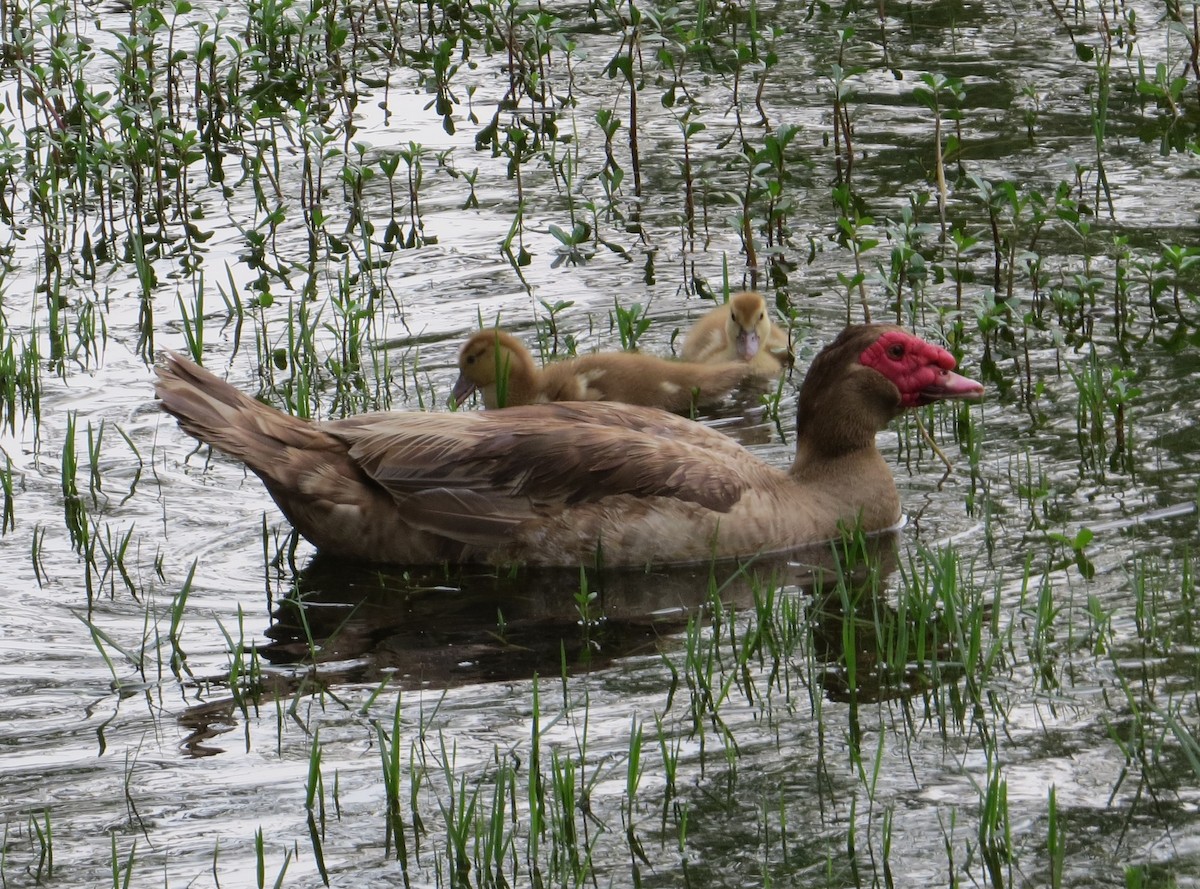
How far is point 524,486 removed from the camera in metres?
6.80

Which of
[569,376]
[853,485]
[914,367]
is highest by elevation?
[914,367]

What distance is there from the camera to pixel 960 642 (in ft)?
17.5

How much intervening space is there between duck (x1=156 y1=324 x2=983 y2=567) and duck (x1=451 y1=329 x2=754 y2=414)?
113 centimetres

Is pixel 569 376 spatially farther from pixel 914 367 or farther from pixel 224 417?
pixel 224 417

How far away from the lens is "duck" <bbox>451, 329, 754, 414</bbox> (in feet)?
26.6

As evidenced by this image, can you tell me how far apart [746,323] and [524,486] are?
1.91 metres

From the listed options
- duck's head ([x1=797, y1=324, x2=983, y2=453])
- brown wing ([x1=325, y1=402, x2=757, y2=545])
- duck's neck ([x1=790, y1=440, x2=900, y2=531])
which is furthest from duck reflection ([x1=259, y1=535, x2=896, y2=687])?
duck's head ([x1=797, y1=324, x2=983, y2=453])

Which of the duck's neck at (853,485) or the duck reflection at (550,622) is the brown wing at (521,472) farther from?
the duck's neck at (853,485)

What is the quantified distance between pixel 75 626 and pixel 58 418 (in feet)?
6.49

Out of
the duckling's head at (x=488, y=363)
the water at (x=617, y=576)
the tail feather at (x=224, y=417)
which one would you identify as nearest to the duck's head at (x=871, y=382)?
the water at (x=617, y=576)

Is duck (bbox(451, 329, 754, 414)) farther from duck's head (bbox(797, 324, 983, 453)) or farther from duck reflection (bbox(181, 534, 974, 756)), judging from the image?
duck reflection (bbox(181, 534, 974, 756))

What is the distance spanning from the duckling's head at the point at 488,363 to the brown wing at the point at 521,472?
3.73 ft

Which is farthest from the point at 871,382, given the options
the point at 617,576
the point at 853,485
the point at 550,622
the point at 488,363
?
the point at 488,363

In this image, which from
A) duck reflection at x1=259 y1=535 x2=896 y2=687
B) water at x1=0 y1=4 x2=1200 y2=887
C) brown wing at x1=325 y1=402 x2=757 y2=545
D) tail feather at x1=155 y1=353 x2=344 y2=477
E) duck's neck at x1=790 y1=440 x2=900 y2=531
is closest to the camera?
water at x1=0 y1=4 x2=1200 y2=887
